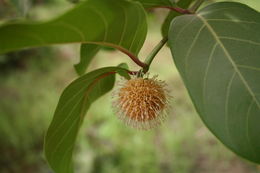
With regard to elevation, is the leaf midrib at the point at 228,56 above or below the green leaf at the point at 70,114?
above

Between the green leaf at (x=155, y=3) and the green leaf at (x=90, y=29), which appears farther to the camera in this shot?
the green leaf at (x=155, y=3)

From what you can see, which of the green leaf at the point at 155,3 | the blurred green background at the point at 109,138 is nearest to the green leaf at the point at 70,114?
the green leaf at the point at 155,3

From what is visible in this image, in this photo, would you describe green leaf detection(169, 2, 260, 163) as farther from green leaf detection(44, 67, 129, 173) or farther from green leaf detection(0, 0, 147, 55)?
green leaf detection(44, 67, 129, 173)

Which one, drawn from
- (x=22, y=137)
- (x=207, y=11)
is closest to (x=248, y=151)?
(x=207, y=11)

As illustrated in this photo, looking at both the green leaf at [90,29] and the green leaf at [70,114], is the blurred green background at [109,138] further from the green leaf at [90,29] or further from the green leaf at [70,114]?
the green leaf at [90,29]

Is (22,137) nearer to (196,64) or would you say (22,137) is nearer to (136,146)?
(136,146)

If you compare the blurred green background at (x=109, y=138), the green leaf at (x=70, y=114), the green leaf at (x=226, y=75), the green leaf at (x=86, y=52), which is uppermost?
the green leaf at (x=226, y=75)

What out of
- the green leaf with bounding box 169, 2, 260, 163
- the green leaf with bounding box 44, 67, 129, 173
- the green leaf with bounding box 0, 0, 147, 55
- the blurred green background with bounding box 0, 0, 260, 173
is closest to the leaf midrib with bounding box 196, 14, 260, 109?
the green leaf with bounding box 169, 2, 260, 163
